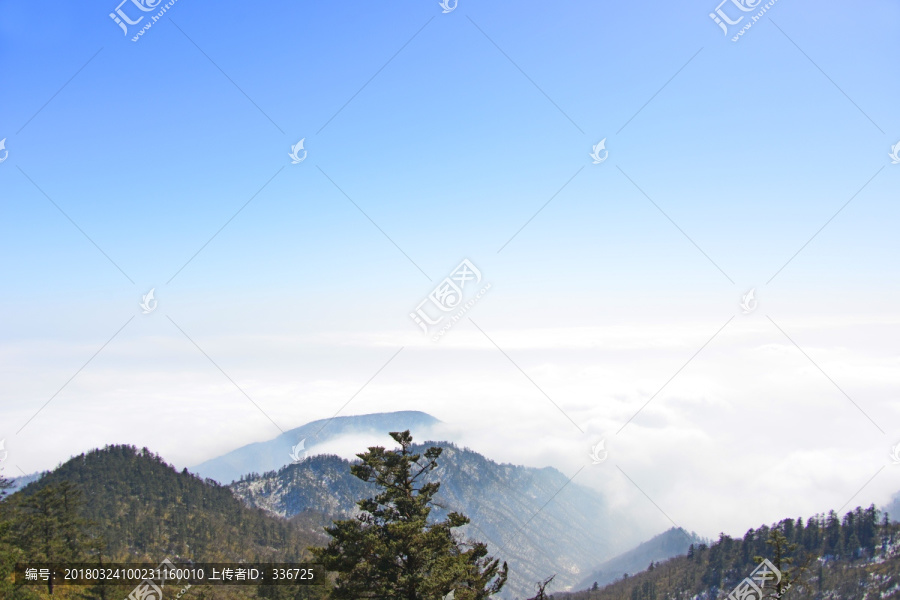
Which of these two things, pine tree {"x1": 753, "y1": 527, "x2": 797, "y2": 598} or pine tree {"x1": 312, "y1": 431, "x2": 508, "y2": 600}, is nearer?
pine tree {"x1": 312, "y1": 431, "x2": 508, "y2": 600}

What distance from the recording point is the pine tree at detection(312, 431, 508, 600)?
2572cm

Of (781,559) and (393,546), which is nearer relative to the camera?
(393,546)

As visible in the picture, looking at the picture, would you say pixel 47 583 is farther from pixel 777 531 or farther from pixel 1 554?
pixel 777 531

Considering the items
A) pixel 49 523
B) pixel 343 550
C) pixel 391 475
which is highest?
pixel 49 523

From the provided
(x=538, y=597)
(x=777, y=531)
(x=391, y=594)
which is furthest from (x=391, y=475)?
(x=777, y=531)

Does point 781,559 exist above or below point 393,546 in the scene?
below

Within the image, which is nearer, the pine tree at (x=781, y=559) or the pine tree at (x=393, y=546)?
the pine tree at (x=393, y=546)

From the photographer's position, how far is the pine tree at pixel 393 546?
2572 cm

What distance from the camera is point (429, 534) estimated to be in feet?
86.7

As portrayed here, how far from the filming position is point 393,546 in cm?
2564

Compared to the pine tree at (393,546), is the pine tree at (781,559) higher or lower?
lower

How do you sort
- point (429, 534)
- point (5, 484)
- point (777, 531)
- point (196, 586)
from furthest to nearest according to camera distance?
point (196, 586), point (5, 484), point (777, 531), point (429, 534)

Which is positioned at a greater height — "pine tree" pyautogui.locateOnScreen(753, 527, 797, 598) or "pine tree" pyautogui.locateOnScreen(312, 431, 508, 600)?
"pine tree" pyautogui.locateOnScreen(312, 431, 508, 600)

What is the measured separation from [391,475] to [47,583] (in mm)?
48270
